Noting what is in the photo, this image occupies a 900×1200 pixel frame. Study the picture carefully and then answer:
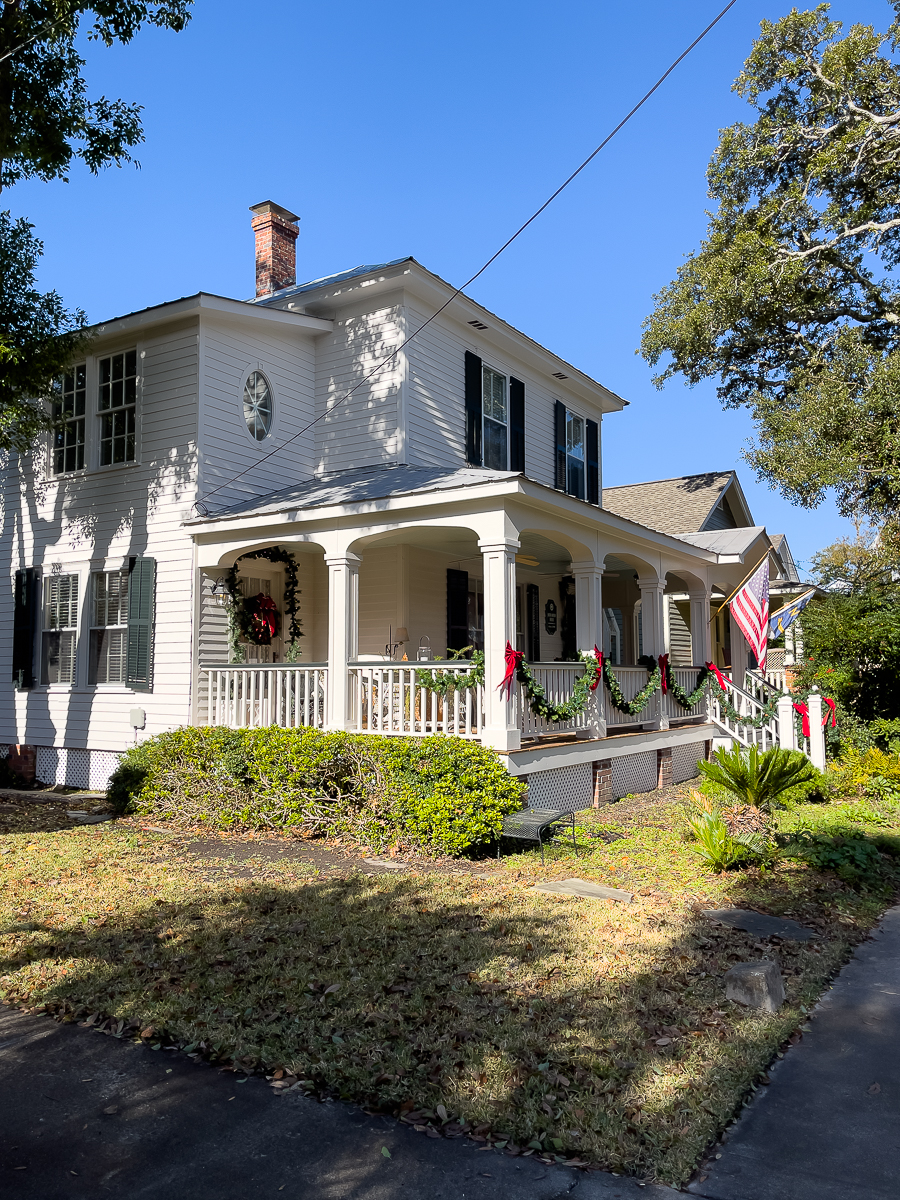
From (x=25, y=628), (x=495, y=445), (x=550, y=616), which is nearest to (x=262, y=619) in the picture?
(x=25, y=628)

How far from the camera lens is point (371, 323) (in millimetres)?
13961

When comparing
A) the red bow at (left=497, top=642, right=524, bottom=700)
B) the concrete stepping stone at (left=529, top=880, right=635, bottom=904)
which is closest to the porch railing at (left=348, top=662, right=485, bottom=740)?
the red bow at (left=497, top=642, right=524, bottom=700)

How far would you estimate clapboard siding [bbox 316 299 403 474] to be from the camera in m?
13.6

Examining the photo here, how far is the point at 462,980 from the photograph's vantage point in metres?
5.16

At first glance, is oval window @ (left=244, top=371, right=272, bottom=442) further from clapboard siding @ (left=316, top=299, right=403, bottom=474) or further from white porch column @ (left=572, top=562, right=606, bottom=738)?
white porch column @ (left=572, top=562, right=606, bottom=738)

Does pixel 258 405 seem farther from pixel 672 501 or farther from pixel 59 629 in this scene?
pixel 672 501

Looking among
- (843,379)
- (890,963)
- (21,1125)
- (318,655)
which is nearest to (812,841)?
(890,963)

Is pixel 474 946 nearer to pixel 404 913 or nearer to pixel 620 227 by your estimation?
pixel 404 913

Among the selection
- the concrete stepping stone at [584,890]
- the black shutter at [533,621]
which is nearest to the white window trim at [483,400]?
the black shutter at [533,621]

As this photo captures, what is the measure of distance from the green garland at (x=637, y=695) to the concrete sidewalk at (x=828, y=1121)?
6873mm

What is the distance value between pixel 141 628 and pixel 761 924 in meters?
9.31

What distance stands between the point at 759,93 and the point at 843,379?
346 inches

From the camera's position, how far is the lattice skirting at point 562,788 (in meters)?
10.4

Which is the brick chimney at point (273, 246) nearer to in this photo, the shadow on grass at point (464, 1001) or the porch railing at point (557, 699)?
the porch railing at point (557, 699)
